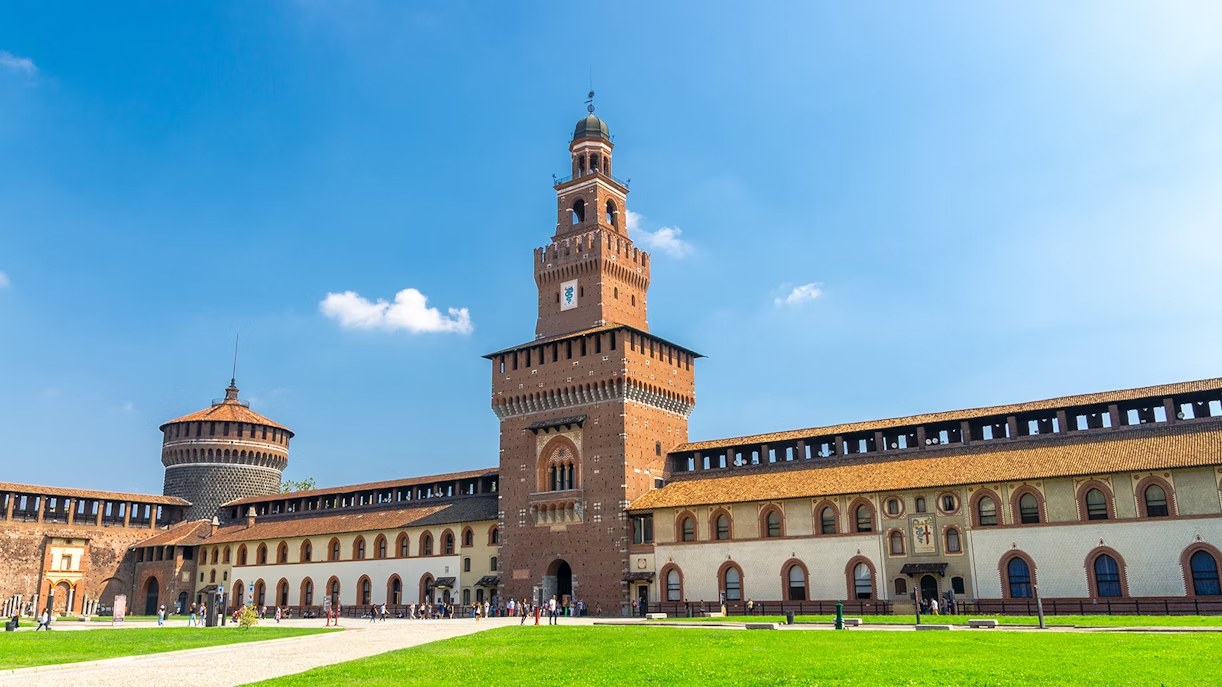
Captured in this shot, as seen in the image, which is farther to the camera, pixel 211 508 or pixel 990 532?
pixel 211 508

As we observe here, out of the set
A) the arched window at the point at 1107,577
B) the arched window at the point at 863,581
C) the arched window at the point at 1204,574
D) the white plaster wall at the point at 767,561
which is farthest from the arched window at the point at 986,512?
the arched window at the point at 1204,574

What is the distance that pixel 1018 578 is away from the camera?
48.2m

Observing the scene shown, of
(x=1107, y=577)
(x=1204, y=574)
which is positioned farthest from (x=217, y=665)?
(x=1204, y=574)

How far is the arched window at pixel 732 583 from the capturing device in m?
56.2

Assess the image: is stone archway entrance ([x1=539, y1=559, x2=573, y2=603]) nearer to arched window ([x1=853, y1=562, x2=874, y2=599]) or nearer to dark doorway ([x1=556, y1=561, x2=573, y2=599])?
dark doorway ([x1=556, y1=561, x2=573, y2=599])

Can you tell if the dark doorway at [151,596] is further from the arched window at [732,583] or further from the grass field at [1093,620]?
the grass field at [1093,620]

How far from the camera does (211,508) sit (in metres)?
90.2

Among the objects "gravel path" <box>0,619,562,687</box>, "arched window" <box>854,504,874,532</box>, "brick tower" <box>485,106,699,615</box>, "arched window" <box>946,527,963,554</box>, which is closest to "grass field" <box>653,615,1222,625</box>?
"arched window" <box>946,527,963,554</box>

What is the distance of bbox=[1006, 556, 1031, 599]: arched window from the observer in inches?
1885

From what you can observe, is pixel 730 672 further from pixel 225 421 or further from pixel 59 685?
pixel 225 421

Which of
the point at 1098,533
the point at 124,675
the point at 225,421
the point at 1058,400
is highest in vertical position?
the point at 225,421

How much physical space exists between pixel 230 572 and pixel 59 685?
66.6 metres

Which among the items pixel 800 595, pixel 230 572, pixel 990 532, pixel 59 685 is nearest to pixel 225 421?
pixel 230 572

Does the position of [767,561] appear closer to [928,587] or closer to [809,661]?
[928,587]
